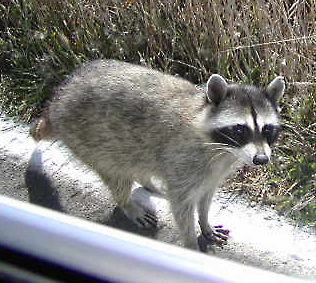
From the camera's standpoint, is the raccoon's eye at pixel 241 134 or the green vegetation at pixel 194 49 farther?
the green vegetation at pixel 194 49

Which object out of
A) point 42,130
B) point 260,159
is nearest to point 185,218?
point 260,159

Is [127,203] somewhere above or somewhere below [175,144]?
below

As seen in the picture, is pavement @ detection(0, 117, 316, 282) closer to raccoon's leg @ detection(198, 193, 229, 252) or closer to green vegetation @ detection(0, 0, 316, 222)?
raccoon's leg @ detection(198, 193, 229, 252)

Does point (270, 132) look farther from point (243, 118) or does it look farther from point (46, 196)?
point (46, 196)

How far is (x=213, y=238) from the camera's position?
334 cm

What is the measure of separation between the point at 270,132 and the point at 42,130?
5.05ft

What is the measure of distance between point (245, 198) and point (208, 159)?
0.57 meters

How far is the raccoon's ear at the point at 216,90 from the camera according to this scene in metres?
3.05

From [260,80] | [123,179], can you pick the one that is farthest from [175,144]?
[260,80]

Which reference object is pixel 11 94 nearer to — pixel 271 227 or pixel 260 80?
pixel 260 80

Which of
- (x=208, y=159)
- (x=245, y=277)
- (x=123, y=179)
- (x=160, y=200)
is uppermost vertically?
(x=245, y=277)

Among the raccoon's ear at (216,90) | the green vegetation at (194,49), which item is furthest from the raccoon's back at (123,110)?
the green vegetation at (194,49)

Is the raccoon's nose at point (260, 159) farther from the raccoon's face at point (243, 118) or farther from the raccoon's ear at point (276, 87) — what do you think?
the raccoon's ear at point (276, 87)

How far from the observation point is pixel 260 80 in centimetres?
409
